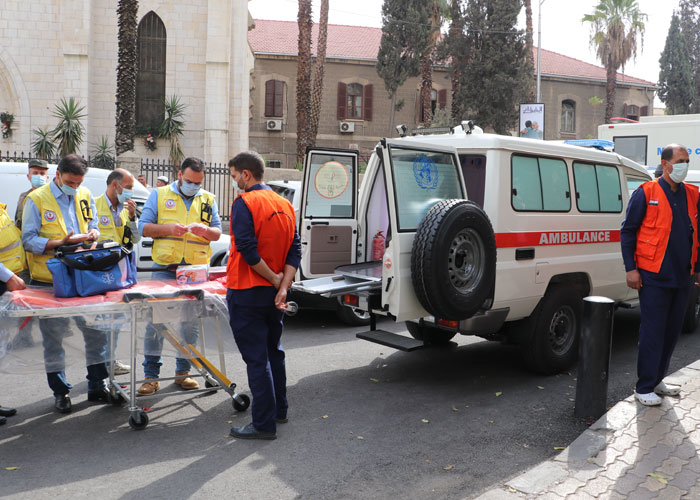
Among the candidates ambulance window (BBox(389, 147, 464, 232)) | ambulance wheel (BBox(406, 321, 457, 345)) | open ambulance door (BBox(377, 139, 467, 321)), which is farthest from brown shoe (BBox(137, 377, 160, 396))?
ambulance wheel (BBox(406, 321, 457, 345))

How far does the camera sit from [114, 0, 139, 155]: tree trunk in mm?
19047

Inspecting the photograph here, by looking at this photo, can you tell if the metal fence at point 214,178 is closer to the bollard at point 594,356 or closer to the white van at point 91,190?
the white van at point 91,190

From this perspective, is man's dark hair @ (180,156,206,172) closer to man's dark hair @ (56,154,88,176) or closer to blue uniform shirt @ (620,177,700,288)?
man's dark hair @ (56,154,88,176)

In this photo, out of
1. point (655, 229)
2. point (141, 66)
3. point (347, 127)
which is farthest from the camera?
point (347, 127)

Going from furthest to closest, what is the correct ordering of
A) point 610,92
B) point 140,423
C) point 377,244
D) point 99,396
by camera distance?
point 610,92
point 377,244
point 99,396
point 140,423

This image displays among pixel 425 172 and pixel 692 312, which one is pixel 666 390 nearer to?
pixel 425 172

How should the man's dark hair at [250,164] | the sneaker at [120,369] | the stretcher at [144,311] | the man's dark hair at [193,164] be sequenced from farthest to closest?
the sneaker at [120,369], the man's dark hair at [193,164], the man's dark hair at [250,164], the stretcher at [144,311]

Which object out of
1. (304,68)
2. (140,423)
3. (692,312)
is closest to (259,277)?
(140,423)

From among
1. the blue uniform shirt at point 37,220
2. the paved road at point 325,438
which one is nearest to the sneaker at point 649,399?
the paved road at point 325,438

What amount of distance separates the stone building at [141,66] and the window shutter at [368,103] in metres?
12.5

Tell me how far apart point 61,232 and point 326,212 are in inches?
120

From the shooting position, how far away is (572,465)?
402 cm

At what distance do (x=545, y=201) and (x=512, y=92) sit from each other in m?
26.0

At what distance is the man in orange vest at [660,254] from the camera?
16.7 feet
